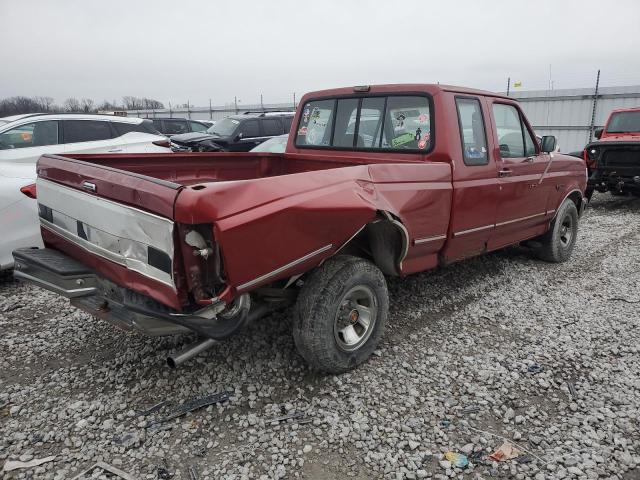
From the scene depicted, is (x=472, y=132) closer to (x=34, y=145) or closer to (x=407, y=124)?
(x=407, y=124)

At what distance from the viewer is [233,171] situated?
15.2 ft

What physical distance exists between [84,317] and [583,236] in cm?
725

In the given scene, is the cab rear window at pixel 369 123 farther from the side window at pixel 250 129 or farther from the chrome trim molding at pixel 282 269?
the side window at pixel 250 129

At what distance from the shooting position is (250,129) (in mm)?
12641

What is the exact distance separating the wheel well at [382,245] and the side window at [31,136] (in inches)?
196

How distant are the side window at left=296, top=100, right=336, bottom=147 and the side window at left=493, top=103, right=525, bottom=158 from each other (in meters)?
1.61

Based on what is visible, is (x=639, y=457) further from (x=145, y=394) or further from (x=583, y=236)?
(x=583, y=236)

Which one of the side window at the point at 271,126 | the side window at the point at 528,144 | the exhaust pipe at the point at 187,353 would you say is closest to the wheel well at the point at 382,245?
the exhaust pipe at the point at 187,353

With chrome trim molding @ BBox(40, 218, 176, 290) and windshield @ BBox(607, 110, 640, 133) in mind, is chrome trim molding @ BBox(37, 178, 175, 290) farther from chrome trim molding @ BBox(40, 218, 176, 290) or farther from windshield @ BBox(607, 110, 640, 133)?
windshield @ BBox(607, 110, 640, 133)

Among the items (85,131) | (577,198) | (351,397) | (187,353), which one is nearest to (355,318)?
(351,397)

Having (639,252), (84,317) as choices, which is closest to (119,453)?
(84,317)

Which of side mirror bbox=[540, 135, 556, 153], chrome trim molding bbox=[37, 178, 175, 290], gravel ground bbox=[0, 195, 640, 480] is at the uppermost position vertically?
side mirror bbox=[540, 135, 556, 153]

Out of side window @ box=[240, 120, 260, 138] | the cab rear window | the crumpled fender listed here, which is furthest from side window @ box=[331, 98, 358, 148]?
side window @ box=[240, 120, 260, 138]

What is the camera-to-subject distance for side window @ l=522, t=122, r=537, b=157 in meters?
4.96
